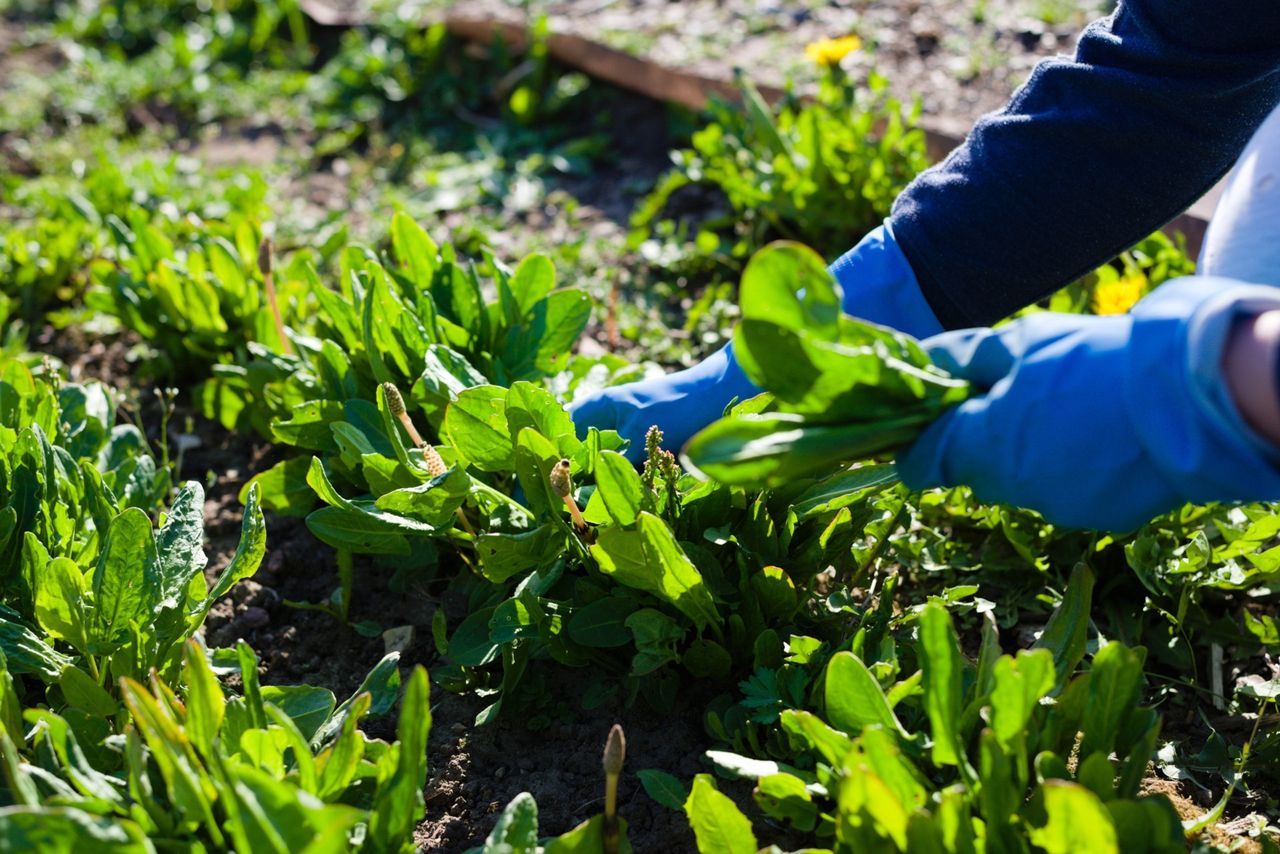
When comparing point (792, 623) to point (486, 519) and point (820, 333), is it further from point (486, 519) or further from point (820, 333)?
point (820, 333)

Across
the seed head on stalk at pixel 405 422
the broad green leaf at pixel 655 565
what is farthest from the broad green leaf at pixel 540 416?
the broad green leaf at pixel 655 565

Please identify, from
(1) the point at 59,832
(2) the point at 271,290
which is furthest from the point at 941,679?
(2) the point at 271,290

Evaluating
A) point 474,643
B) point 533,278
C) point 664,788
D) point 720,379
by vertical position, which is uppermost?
point 533,278

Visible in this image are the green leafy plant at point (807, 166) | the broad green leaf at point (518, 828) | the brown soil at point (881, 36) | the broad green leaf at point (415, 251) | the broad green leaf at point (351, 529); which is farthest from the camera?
the brown soil at point (881, 36)

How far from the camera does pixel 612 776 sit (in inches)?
59.0

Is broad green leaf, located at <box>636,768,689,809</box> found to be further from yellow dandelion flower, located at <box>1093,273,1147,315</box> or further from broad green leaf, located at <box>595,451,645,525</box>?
yellow dandelion flower, located at <box>1093,273,1147,315</box>

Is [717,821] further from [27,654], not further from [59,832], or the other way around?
[27,654]

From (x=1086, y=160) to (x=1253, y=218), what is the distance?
1.62 feet

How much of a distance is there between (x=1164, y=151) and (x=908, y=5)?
259 centimetres

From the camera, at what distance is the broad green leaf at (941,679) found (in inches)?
60.9

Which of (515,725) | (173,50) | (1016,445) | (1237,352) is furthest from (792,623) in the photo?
(173,50)

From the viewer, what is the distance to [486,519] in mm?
2135

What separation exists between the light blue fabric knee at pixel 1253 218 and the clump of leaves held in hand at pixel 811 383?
49 centimetres

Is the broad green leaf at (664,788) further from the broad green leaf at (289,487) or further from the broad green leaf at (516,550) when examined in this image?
the broad green leaf at (289,487)
